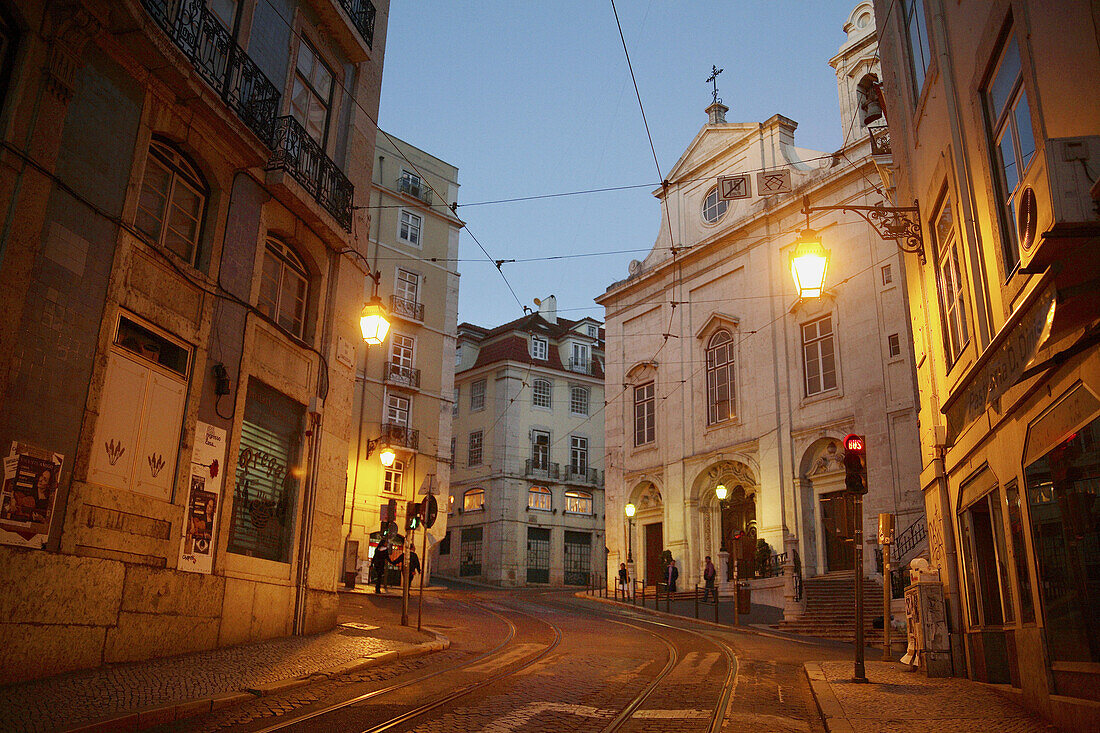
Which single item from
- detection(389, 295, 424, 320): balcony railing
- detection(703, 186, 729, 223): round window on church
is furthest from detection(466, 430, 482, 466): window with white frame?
detection(703, 186, 729, 223): round window on church

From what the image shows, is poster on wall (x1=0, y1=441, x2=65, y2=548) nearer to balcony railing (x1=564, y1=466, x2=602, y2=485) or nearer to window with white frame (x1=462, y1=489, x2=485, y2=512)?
window with white frame (x1=462, y1=489, x2=485, y2=512)

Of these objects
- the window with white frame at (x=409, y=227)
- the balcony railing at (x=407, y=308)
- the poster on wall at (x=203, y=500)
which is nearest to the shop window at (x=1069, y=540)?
the poster on wall at (x=203, y=500)

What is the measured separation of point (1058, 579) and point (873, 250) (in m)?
20.9

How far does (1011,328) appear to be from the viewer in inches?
276

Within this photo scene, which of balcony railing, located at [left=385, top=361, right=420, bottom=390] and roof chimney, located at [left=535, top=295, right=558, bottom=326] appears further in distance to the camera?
roof chimney, located at [left=535, top=295, right=558, bottom=326]

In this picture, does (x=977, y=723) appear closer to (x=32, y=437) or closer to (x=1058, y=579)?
(x=1058, y=579)

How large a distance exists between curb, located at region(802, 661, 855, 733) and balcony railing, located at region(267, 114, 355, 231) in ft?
31.9

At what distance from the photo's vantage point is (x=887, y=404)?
2438 cm

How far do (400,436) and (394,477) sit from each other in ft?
5.79

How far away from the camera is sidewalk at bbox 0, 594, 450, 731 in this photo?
591 centimetres

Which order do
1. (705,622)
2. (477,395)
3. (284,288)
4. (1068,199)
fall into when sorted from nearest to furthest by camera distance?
(1068,199) → (284,288) → (705,622) → (477,395)

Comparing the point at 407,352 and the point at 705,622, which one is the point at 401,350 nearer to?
the point at 407,352

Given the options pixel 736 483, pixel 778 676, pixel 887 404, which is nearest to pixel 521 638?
pixel 778 676

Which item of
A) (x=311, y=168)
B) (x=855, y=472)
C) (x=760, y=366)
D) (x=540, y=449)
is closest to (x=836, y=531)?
(x=760, y=366)
